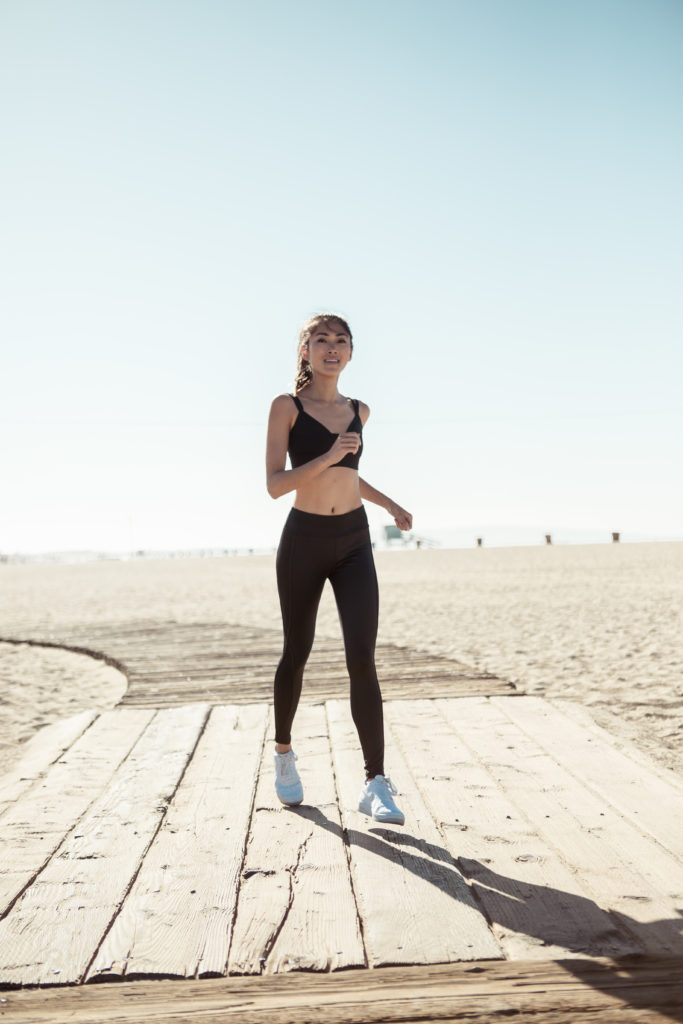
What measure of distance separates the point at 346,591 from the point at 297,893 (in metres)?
1.21

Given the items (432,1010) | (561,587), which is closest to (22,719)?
(432,1010)

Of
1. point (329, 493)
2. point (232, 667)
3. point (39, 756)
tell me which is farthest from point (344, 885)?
point (232, 667)

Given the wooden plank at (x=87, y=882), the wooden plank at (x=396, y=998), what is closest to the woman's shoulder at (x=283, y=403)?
the wooden plank at (x=87, y=882)

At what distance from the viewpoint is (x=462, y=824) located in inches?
126

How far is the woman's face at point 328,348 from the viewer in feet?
11.3

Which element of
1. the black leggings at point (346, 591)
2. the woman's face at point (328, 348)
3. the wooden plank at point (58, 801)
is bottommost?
the wooden plank at point (58, 801)

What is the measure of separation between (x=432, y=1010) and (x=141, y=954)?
0.84m

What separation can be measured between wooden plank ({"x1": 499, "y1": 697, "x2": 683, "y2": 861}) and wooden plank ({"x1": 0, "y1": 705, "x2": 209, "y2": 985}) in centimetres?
198

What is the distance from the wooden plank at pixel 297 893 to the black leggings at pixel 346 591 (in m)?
0.39

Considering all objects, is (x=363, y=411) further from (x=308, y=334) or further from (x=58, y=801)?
(x=58, y=801)

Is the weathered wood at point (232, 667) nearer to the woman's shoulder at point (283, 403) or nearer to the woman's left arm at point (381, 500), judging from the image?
the woman's left arm at point (381, 500)

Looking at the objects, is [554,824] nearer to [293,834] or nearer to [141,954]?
[293,834]

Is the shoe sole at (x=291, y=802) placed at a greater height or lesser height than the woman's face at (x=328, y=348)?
lesser

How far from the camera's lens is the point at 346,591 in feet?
11.0
